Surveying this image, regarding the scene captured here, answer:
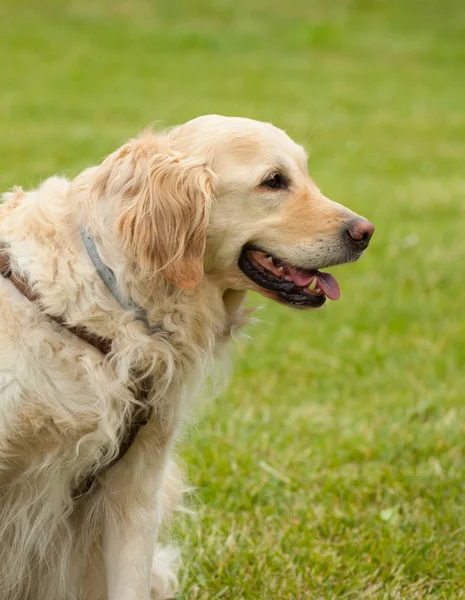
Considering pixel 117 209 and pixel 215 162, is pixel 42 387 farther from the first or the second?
pixel 215 162

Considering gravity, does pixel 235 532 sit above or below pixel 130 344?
below

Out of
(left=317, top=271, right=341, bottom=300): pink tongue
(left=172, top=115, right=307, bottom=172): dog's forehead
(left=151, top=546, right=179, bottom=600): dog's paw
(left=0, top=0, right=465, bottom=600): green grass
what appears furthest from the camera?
(left=0, top=0, right=465, bottom=600): green grass

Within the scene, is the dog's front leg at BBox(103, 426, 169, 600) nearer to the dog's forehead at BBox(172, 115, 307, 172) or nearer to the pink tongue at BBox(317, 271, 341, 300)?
the pink tongue at BBox(317, 271, 341, 300)

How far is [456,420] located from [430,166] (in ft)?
26.0

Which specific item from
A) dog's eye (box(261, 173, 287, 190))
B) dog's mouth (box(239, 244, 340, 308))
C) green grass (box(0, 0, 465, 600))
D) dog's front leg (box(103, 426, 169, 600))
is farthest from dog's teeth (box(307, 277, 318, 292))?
green grass (box(0, 0, 465, 600))

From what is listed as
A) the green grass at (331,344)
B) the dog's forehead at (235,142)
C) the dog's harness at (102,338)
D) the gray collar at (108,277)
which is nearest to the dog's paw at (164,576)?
the green grass at (331,344)

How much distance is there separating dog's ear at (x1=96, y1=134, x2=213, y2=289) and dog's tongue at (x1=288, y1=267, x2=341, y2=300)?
33 cm

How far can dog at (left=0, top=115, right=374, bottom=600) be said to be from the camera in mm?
3113

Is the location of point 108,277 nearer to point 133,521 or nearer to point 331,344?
point 133,521

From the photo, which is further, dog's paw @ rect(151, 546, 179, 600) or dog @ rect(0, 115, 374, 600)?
dog's paw @ rect(151, 546, 179, 600)

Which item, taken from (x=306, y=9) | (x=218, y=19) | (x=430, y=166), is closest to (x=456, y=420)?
(x=430, y=166)

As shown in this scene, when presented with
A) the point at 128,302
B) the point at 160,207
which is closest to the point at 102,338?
the point at 128,302

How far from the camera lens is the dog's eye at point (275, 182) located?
3.30 metres

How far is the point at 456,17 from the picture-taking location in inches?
1022
